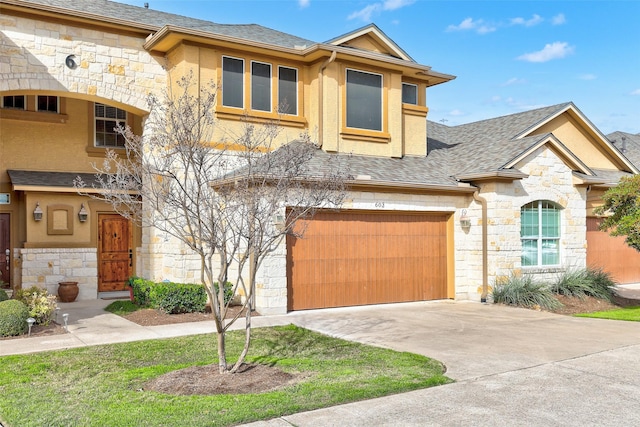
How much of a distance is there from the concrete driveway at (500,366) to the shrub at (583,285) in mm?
2018

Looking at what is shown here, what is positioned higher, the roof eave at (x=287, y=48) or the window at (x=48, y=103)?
the roof eave at (x=287, y=48)

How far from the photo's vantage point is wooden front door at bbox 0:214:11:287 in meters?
15.0

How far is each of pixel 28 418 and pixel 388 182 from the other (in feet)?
31.8

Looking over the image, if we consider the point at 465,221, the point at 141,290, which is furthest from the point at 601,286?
the point at 141,290

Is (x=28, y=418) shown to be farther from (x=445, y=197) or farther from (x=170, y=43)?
(x=445, y=197)

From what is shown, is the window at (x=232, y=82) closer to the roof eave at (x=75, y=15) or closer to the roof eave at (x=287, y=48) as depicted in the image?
the roof eave at (x=287, y=48)

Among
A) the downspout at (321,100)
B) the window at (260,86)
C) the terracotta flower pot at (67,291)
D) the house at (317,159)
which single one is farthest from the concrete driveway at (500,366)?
the terracotta flower pot at (67,291)

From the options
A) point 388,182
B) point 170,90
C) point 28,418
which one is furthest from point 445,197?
point 28,418

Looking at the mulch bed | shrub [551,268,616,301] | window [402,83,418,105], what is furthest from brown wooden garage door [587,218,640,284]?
the mulch bed

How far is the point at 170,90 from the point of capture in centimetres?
1349

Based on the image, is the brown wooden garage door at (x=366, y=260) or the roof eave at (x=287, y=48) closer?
the brown wooden garage door at (x=366, y=260)

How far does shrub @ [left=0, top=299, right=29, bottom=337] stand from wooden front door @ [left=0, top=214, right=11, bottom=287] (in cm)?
546

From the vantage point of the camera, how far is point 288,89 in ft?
49.9

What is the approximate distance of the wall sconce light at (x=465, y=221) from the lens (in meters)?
15.0
